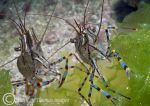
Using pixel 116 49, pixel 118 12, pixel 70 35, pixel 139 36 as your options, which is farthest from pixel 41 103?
pixel 118 12

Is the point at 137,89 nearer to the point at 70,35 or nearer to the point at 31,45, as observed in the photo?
the point at 31,45

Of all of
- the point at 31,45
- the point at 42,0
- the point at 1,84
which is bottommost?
the point at 1,84

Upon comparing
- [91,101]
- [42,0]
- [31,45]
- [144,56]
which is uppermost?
[42,0]

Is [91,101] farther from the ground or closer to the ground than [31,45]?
closer to the ground

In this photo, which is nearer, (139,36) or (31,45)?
(31,45)

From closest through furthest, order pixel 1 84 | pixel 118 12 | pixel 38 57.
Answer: pixel 38 57 → pixel 1 84 → pixel 118 12

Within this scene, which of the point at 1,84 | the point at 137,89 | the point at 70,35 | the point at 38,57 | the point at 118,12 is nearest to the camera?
the point at 137,89

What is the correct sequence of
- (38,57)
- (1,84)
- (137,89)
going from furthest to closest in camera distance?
(1,84)
(38,57)
(137,89)

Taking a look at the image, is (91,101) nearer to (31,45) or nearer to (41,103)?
(41,103)

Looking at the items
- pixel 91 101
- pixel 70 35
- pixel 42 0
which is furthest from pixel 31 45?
pixel 42 0
